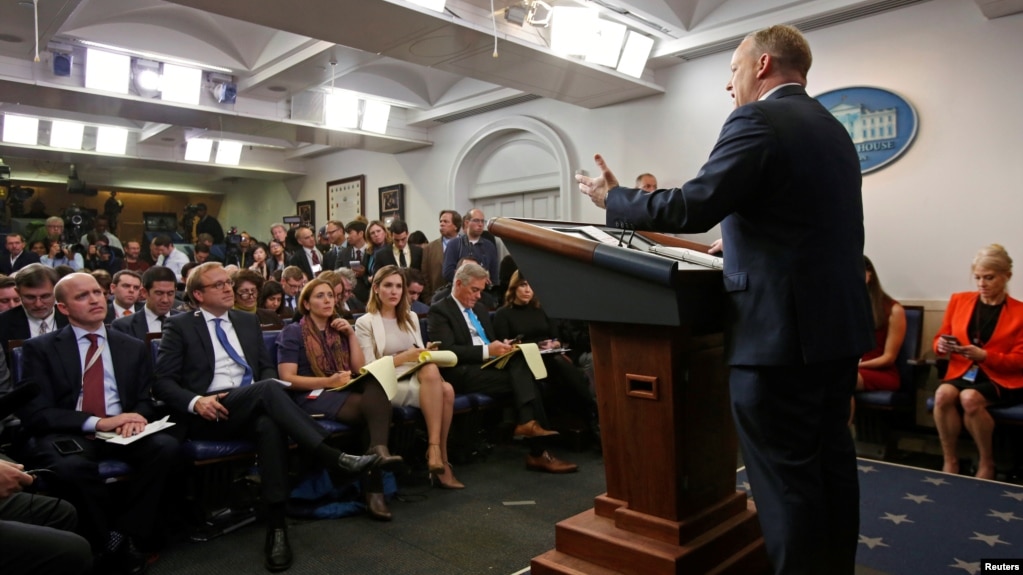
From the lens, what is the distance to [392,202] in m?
9.28

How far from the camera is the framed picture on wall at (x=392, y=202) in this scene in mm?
9141

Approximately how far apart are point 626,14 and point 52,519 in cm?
508

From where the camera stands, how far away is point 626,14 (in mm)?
5488

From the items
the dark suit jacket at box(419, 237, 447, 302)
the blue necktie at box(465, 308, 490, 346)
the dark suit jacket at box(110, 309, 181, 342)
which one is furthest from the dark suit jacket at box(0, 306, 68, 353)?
the dark suit jacket at box(419, 237, 447, 302)

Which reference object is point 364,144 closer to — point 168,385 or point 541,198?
point 541,198

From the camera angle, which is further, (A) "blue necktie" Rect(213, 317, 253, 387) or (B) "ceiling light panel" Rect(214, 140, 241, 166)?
(B) "ceiling light panel" Rect(214, 140, 241, 166)

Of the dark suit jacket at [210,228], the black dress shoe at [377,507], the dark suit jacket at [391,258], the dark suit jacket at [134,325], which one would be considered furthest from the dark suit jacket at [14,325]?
the dark suit jacket at [210,228]

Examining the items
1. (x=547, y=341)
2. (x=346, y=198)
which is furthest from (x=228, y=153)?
(x=547, y=341)

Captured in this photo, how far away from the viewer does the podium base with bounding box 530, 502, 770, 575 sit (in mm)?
1560

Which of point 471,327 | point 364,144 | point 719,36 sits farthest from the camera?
point 364,144

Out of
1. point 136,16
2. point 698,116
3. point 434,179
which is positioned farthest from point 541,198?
point 136,16

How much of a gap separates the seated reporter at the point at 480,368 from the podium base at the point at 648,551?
6.30 feet

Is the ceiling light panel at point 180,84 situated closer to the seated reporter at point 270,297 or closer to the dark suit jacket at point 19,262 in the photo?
the dark suit jacket at point 19,262

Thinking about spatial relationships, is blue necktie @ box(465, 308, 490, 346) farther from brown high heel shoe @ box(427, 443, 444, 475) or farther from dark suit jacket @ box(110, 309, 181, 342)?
dark suit jacket @ box(110, 309, 181, 342)
